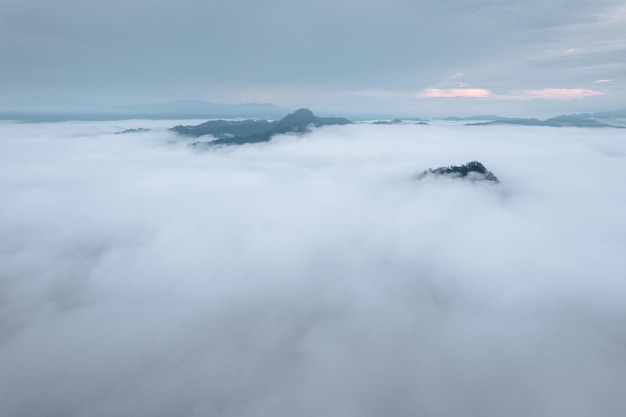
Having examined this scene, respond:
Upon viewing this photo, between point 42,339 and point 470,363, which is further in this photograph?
point 42,339

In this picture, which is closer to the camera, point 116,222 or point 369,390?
point 369,390

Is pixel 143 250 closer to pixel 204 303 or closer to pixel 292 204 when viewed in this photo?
pixel 204 303

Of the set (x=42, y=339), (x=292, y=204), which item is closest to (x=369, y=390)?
(x=42, y=339)

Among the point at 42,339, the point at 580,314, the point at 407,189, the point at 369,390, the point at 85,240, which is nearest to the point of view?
the point at 369,390

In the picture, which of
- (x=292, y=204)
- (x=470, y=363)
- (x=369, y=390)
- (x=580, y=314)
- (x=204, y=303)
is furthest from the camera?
(x=292, y=204)

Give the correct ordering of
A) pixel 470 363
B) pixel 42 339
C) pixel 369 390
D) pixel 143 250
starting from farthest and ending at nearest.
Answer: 1. pixel 143 250
2. pixel 42 339
3. pixel 470 363
4. pixel 369 390

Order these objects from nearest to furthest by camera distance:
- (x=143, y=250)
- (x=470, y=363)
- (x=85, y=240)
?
1. (x=470, y=363)
2. (x=143, y=250)
3. (x=85, y=240)

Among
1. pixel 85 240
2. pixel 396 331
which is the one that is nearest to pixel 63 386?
pixel 396 331

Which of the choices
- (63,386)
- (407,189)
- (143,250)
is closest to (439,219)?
(407,189)

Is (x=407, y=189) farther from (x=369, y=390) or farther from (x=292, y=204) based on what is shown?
(x=369, y=390)
